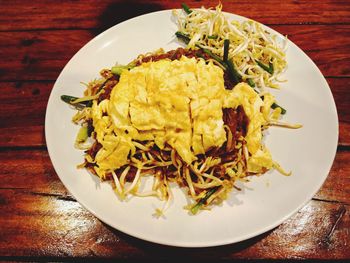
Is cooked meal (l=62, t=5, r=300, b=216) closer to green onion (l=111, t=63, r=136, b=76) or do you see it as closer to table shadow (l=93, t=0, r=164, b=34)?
green onion (l=111, t=63, r=136, b=76)

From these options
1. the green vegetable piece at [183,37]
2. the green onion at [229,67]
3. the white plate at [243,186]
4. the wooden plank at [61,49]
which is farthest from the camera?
the wooden plank at [61,49]

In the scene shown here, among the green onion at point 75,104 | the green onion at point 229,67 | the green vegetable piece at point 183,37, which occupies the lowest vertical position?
the green onion at point 75,104

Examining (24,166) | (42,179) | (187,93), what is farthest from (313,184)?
(24,166)

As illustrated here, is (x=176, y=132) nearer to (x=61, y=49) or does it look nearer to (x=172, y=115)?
(x=172, y=115)

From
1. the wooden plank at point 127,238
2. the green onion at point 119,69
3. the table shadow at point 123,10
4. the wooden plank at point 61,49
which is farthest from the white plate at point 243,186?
the table shadow at point 123,10

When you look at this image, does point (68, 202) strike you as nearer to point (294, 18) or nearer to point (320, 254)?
point (320, 254)

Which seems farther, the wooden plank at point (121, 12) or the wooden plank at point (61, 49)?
the wooden plank at point (121, 12)

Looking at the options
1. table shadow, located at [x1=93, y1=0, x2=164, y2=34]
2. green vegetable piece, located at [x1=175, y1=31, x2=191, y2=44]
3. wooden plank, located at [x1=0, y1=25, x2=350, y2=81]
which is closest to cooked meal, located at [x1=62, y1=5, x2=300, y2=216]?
green vegetable piece, located at [x1=175, y1=31, x2=191, y2=44]

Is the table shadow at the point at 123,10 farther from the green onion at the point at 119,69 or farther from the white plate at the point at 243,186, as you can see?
the green onion at the point at 119,69
